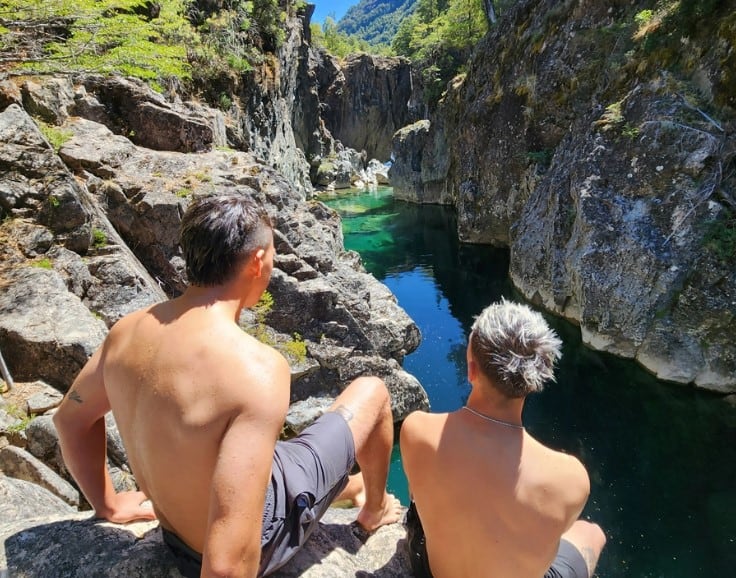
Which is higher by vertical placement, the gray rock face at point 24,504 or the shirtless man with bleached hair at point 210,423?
the shirtless man with bleached hair at point 210,423

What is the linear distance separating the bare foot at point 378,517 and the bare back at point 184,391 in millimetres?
1142

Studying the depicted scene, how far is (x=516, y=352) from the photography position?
212 centimetres

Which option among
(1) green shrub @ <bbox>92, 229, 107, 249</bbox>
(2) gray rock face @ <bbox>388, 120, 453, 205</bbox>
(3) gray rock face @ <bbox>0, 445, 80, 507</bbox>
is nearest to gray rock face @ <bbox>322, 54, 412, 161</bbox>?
(2) gray rock face @ <bbox>388, 120, 453, 205</bbox>

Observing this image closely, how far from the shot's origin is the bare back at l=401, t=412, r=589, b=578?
2.10m

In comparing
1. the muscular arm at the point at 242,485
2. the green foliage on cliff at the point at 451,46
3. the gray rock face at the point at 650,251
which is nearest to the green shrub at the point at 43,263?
the muscular arm at the point at 242,485

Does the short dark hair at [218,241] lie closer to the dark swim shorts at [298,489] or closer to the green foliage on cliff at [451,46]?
the dark swim shorts at [298,489]

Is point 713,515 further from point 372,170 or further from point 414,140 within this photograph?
point 372,170

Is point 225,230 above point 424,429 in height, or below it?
above

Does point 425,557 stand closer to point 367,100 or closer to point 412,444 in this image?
point 412,444

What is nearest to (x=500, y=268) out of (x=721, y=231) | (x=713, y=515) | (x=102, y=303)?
(x=721, y=231)

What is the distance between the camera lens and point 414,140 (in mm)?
36281

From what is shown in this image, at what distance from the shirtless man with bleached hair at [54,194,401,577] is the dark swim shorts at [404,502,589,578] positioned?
1.52ft

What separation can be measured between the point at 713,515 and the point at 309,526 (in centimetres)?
670

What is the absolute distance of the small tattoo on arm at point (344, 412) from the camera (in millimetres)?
2668
